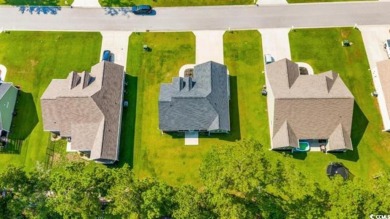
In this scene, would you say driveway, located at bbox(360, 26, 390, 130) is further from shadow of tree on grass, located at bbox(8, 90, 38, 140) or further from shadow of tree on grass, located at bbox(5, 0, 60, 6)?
shadow of tree on grass, located at bbox(8, 90, 38, 140)

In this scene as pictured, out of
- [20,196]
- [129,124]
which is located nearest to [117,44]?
[129,124]

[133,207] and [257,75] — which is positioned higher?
[257,75]

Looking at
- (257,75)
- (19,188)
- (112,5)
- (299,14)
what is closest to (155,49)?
(112,5)

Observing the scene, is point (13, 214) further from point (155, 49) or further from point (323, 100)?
point (323, 100)

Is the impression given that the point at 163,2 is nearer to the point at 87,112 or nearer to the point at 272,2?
the point at 272,2

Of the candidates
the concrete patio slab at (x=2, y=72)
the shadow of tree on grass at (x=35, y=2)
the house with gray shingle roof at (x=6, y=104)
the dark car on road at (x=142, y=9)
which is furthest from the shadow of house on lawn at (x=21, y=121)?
the dark car on road at (x=142, y=9)
